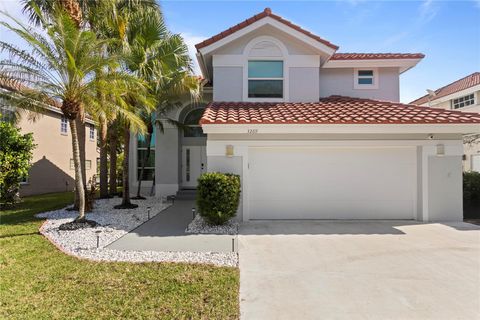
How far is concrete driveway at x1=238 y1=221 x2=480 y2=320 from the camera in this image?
475 cm

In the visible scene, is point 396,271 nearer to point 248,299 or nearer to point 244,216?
point 248,299

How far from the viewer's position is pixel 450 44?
1108 cm

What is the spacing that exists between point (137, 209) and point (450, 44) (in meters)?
14.7

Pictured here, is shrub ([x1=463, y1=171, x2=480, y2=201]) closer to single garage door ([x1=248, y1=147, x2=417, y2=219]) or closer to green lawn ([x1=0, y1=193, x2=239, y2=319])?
single garage door ([x1=248, y1=147, x2=417, y2=219])

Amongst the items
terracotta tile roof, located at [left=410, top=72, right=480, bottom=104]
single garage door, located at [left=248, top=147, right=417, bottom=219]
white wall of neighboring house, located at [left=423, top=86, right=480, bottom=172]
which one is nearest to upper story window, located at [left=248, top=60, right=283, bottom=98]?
single garage door, located at [left=248, top=147, right=417, bottom=219]

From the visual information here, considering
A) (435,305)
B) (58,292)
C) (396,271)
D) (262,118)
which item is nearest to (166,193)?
(262,118)

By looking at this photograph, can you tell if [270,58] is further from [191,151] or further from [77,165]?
[77,165]

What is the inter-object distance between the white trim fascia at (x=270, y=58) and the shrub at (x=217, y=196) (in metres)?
6.00

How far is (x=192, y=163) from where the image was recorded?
61.6 ft

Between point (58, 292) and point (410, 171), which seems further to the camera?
point (410, 171)

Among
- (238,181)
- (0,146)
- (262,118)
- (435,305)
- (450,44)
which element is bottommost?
(435,305)

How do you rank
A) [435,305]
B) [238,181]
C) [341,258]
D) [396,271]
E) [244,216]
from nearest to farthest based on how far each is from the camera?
[435,305] → [396,271] → [341,258] → [238,181] → [244,216]

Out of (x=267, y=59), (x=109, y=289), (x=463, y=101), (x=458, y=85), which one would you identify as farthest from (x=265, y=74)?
(x=458, y=85)

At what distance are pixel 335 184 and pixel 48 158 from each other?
20923 millimetres
